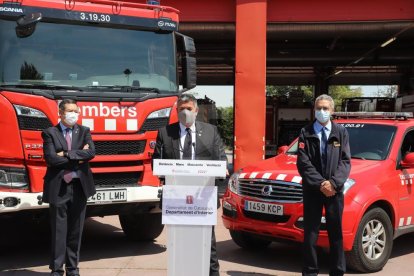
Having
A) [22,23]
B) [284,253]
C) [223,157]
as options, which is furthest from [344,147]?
[22,23]

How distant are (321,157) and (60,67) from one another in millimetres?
3089

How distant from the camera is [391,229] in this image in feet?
19.5

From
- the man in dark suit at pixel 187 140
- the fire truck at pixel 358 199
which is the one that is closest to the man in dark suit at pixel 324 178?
the fire truck at pixel 358 199

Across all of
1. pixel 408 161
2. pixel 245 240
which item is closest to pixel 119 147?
pixel 245 240

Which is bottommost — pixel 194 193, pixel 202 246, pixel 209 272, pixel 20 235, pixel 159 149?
pixel 20 235

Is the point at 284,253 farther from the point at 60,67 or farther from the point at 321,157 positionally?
the point at 60,67

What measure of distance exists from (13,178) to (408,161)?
4396 mm

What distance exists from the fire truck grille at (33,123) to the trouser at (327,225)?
2.81m

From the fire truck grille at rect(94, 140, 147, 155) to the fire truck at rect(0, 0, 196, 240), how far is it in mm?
11

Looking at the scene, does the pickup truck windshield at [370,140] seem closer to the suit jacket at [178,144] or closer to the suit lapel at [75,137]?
the suit jacket at [178,144]

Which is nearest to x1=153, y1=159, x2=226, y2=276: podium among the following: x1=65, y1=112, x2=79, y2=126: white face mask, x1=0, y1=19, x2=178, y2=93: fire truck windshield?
x1=65, y1=112, x2=79, y2=126: white face mask

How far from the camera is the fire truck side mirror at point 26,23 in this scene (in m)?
5.66

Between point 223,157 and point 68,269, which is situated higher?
point 223,157

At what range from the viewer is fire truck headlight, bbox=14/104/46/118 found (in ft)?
18.0
